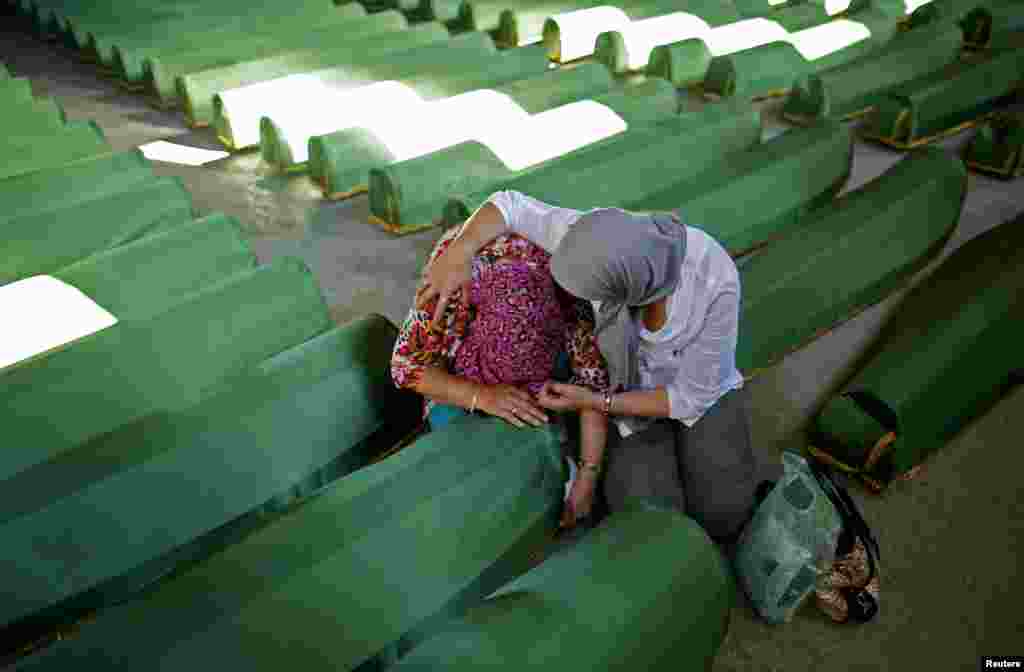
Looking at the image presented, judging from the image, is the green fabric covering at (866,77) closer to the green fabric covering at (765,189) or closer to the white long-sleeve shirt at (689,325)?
the green fabric covering at (765,189)

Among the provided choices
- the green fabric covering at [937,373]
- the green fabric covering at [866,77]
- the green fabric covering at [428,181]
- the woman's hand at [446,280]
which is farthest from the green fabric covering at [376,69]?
the green fabric covering at [937,373]

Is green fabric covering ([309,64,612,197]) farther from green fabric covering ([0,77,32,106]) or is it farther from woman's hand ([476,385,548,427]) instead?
woman's hand ([476,385,548,427])

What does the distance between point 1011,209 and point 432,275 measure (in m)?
3.73

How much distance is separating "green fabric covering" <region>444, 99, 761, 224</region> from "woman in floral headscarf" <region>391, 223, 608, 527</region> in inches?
51.1

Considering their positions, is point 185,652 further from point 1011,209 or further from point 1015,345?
point 1011,209

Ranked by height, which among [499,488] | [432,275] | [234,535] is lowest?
[234,535]

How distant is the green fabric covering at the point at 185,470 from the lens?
6.15 feet

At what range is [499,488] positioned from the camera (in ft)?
6.50

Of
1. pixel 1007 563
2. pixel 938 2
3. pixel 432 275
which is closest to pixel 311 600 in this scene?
pixel 432 275

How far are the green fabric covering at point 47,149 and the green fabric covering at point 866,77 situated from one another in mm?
4239

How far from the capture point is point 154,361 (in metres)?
2.39

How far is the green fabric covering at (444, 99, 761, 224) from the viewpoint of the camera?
340 centimetres

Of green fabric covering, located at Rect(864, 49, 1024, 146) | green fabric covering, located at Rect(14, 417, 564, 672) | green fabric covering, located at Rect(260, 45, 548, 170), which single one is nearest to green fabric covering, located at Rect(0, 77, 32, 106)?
green fabric covering, located at Rect(260, 45, 548, 170)

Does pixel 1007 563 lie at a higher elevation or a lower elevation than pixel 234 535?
lower
